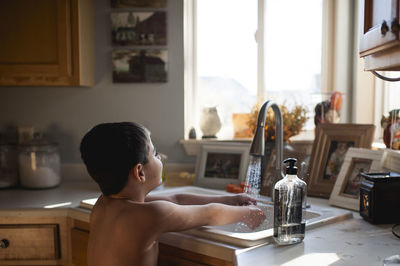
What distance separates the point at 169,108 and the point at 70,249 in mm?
991

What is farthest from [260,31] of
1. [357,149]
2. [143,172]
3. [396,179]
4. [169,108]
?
[143,172]

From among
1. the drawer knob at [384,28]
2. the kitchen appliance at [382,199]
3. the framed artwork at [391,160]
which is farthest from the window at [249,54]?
the drawer knob at [384,28]

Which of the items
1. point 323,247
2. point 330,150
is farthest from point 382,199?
point 330,150

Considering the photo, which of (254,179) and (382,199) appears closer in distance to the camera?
(382,199)

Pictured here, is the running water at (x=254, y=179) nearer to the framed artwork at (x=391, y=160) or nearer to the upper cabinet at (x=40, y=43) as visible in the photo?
the framed artwork at (x=391, y=160)

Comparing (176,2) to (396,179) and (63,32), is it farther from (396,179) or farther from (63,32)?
(396,179)

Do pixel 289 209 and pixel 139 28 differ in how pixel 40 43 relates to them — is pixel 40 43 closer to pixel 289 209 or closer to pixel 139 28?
pixel 139 28

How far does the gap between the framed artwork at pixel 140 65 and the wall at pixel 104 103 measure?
0.04 metres

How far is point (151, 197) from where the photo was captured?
68.0 inches

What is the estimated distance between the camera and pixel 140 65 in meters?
2.62

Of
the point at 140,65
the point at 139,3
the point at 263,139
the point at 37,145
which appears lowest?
the point at 37,145

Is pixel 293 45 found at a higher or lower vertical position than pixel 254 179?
higher

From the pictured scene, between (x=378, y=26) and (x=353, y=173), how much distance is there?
803 millimetres

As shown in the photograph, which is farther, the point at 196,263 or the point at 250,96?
the point at 250,96
